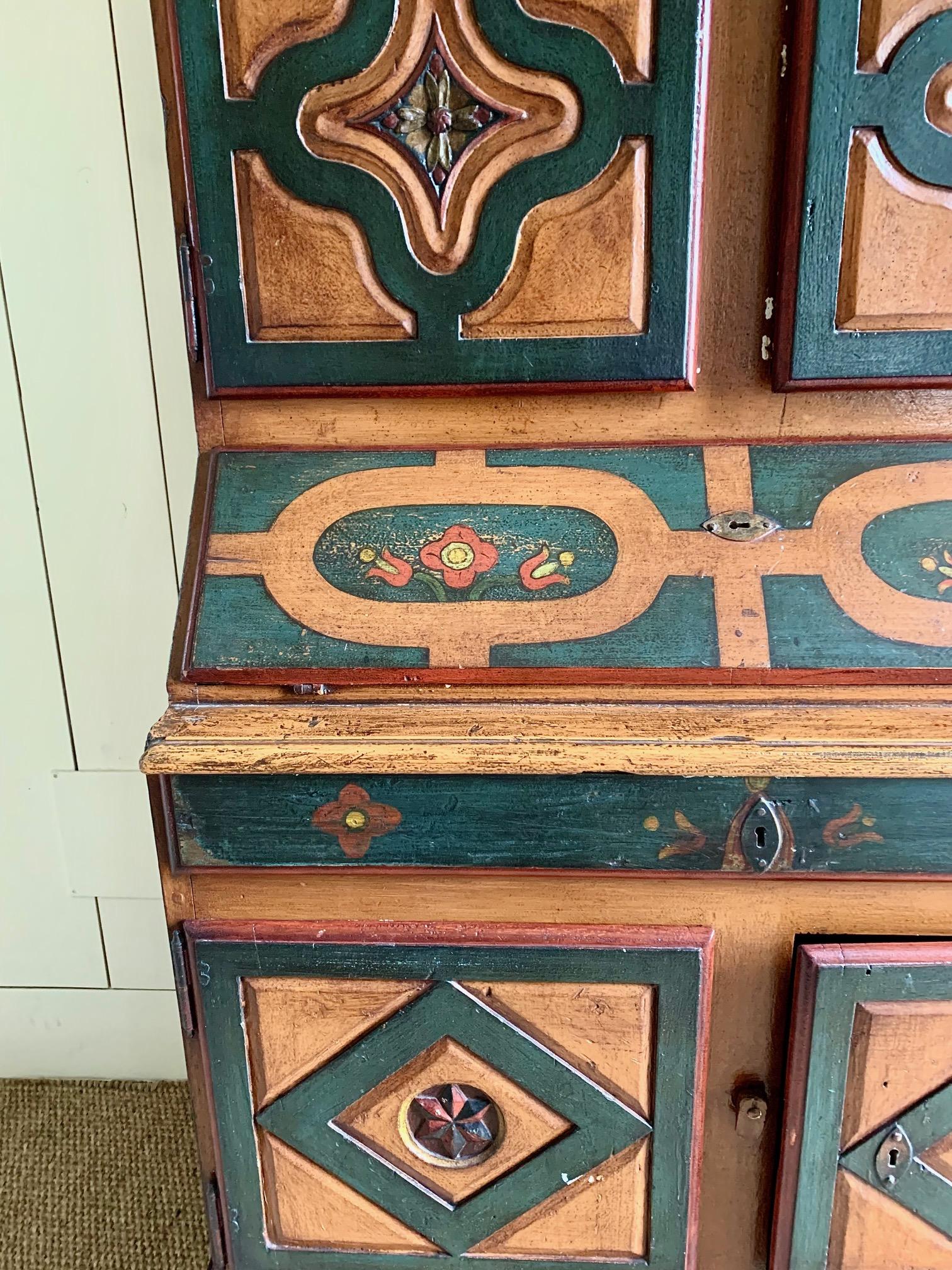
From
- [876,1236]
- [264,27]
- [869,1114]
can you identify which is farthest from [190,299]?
[876,1236]

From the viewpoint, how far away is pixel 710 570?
873 mm

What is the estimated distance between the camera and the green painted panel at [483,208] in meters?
0.87

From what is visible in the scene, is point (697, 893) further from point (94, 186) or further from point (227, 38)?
point (94, 186)

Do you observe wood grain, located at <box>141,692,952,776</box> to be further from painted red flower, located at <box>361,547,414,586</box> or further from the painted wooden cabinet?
painted red flower, located at <box>361,547,414,586</box>

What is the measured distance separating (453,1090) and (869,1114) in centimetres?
44

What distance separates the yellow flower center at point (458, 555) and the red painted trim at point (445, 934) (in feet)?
1.22

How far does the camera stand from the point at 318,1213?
986mm

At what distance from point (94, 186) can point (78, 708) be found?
2.74ft

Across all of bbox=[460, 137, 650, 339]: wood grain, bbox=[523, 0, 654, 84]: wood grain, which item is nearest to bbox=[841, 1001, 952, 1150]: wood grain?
bbox=[460, 137, 650, 339]: wood grain

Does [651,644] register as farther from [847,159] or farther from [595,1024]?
[847,159]

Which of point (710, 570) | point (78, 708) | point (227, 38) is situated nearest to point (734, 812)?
point (710, 570)

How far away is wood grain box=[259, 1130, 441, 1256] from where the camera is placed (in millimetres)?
968

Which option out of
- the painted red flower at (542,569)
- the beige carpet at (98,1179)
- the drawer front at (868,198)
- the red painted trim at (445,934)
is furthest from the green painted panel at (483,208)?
the beige carpet at (98,1179)

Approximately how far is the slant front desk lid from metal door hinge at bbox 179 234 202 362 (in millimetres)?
147
